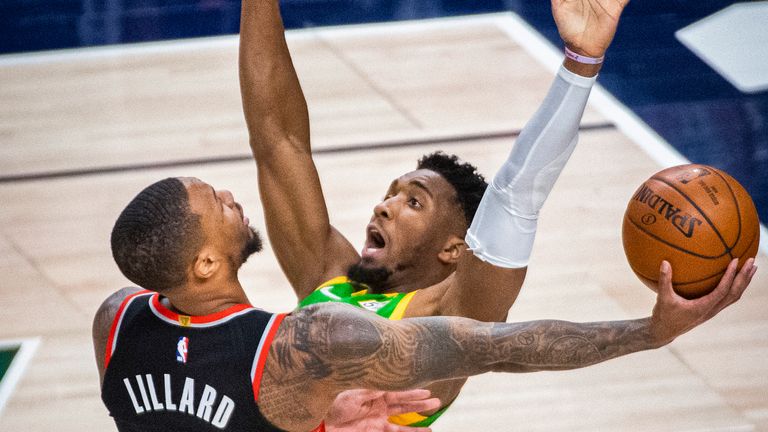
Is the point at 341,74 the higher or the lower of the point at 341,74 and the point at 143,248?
the lower

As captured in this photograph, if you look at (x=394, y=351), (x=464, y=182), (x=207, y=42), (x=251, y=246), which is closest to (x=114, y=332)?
(x=251, y=246)

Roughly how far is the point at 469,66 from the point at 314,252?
481 centimetres

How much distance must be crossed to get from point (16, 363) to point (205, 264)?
2.92 meters

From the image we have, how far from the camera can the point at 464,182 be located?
4480 millimetres

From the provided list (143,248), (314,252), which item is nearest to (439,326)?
(143,248)

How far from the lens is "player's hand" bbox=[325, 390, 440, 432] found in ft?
12.5

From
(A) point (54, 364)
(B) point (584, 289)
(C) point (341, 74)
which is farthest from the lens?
(C) point (341, 74)

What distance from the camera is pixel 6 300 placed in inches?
254

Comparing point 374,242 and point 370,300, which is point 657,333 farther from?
point 374,242

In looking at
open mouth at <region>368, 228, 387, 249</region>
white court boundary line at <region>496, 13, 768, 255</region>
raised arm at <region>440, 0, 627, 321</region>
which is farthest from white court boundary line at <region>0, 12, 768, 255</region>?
raised arm at <region>440, 0, 627, 321</region>

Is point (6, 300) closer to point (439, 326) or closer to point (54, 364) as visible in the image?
point (54, 364)

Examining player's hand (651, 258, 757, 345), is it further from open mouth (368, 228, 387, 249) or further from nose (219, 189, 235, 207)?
open mouth (368, 228, 387, 249)

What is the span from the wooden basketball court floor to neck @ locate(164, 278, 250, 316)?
2251 millimetres

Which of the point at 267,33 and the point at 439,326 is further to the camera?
the point at 267,33
